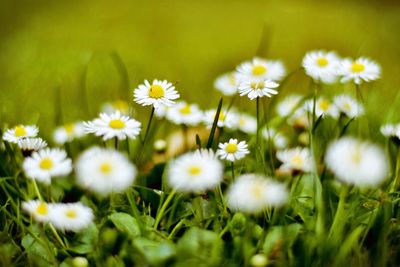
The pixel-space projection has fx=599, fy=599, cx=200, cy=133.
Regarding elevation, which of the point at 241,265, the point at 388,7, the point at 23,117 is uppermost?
the point at 388,7

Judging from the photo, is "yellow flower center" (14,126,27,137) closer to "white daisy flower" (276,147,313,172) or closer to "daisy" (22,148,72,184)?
"daisy" (22,148,72,184)

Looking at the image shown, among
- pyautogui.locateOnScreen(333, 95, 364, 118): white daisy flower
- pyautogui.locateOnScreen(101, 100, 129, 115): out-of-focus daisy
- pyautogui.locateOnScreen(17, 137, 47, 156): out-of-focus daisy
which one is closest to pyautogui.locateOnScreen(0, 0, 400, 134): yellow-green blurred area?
pyautogui.locateOnScreen(101, 100, 129, 115): out-of-focus daisy

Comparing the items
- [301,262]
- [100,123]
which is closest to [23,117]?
[100,123]

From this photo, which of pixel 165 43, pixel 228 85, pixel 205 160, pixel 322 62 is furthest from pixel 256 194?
pixel 165 43

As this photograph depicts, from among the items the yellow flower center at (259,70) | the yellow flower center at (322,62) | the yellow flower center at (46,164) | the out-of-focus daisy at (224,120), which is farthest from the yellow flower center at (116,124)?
the yellow flower center at (322,62)

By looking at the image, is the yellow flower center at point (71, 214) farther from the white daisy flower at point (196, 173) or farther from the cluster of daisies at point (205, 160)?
the white daisy flower at point (196, 173)

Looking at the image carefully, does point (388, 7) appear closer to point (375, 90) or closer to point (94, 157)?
point (375, 90)
